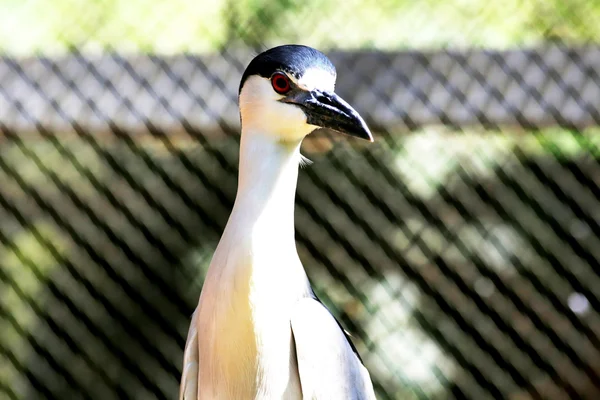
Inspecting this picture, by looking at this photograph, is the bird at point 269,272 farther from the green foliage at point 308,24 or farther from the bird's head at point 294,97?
the green foliage at point 308,24

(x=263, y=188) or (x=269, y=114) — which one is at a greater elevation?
(x=269, y=114)

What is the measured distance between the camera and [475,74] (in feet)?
6.27

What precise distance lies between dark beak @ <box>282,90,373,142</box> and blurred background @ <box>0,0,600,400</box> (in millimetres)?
827

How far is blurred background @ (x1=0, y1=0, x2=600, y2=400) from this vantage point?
7.46 ft

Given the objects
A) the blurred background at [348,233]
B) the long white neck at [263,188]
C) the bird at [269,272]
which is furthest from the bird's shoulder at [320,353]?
the blurred background at [348,233]

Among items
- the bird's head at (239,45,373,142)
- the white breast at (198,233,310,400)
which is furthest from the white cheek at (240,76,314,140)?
the white breast at (198,233,310,400)

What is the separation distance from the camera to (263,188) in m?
1.44

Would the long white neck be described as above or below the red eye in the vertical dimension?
below

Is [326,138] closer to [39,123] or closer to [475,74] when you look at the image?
[475,74]

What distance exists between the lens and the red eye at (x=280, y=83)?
141 centimetres

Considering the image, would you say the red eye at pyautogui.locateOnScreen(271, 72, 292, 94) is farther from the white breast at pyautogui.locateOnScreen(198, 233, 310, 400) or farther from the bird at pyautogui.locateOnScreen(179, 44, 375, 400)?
the white breast at pyautogui.locateOnScreen(198, 233, 310, 400)

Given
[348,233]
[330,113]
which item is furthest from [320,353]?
[348,233]

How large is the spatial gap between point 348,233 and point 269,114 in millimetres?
1086

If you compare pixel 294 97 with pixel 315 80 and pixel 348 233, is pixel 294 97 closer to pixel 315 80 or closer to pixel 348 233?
pixel 315 80
